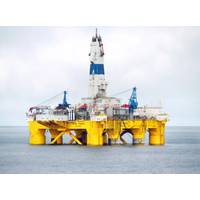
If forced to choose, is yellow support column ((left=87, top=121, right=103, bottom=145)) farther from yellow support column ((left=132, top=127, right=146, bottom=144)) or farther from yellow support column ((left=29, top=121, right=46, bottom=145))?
yellow support column ((left=29, top=121, right=46, bottom=145))

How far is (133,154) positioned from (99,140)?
3.40 metres

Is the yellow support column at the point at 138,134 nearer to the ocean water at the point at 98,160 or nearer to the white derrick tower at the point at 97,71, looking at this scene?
the ocean water at the point at 98,160

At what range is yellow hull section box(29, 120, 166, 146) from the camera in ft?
108

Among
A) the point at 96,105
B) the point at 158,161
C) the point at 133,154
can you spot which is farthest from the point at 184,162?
the point at 96,105

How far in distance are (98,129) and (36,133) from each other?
4.42m

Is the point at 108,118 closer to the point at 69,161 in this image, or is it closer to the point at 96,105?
the point at 96,105

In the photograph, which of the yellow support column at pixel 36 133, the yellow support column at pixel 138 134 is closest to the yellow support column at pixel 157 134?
the yellow support column at pixel 138 134

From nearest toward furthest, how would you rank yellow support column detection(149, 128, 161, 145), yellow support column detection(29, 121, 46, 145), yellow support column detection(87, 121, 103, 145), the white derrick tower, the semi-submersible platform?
yellow support column detection(87, 121, 103, 145) < the semi-submersible platform < the white derrick tower < yellow support column detection(29, 121, 46, 145) < yellow support column detection(149, 128, 161, 145)

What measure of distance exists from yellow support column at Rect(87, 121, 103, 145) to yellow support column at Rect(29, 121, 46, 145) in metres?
3.23

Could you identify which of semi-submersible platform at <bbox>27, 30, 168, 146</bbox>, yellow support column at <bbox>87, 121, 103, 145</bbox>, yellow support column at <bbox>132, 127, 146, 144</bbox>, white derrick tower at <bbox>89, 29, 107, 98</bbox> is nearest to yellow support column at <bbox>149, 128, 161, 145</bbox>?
semi-submersible platform at <bbox>27, 30, 168, 146</bbox>

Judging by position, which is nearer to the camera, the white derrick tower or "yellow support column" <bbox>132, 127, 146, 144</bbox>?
the white derrick tower

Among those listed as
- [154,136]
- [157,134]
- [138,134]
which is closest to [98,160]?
[138,134]

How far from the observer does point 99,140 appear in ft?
108

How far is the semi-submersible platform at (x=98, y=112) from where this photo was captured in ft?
110
